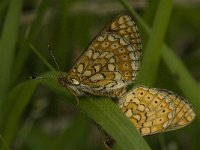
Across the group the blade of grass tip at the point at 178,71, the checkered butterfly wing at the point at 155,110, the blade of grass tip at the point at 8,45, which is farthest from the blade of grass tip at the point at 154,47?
the blade of grass tip at the point at 8,45

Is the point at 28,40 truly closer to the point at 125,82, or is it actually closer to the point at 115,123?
the point at 125,82

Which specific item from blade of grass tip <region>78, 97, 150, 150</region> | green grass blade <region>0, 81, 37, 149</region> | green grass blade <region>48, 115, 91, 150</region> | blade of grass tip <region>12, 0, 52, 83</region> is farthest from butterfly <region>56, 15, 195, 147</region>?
green grass blade <region>48, 115, 91, 150</region>

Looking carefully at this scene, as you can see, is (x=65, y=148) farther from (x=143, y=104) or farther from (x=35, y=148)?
(x=143, y=104)

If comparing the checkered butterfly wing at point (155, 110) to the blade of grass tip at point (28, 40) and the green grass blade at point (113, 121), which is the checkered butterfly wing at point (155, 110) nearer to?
the green grass blade at point (113, 121)

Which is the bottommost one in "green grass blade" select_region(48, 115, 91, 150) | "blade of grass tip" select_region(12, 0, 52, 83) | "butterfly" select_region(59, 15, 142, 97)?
"green grass blade" select_region(48, 115, 91, 150)

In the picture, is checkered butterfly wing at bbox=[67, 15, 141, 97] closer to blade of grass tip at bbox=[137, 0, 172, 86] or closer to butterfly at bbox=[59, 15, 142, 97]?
butterfly at bbox=[59, 15, 142, 97]
